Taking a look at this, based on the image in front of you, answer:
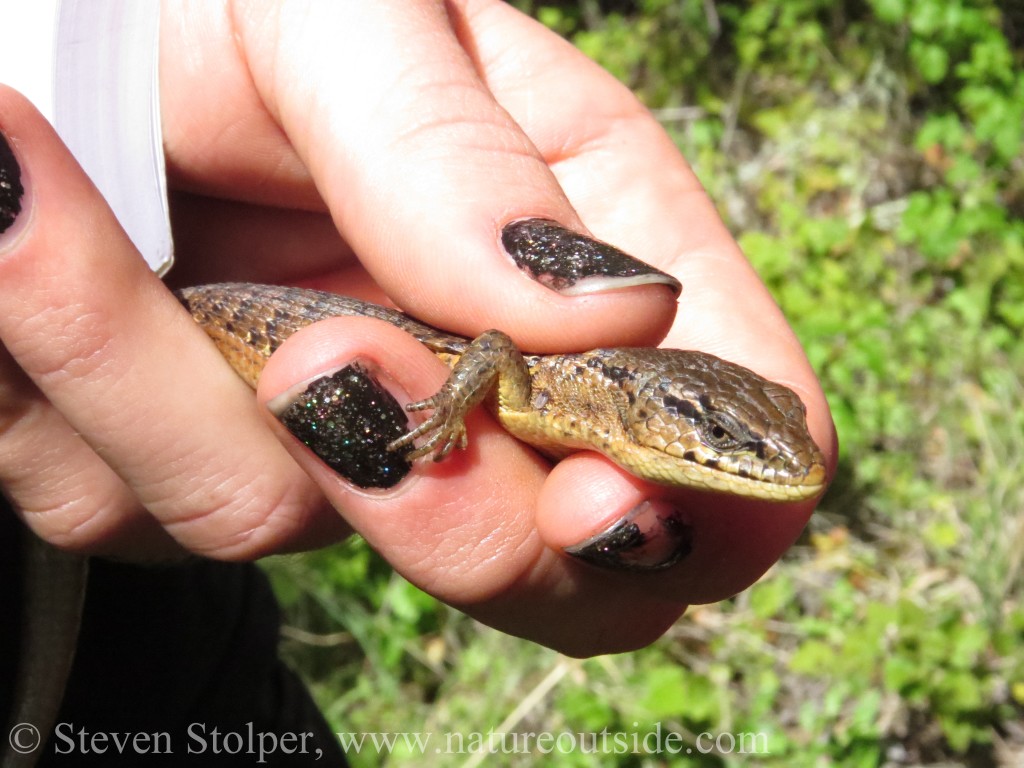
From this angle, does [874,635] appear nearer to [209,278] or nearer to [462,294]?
[462,294]

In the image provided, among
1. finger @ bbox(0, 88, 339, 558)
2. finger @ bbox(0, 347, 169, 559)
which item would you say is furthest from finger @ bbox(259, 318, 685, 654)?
finger @ bbox(0, 347, 169, 559)

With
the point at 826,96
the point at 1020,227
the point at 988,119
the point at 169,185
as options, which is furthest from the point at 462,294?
the point at 826,96

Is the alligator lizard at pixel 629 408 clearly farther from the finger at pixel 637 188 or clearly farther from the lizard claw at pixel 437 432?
the finger at pixel 637 188

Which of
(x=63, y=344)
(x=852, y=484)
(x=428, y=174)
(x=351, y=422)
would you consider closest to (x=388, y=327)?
(x=351, y=422)

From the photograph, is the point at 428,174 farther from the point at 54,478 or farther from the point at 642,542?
the point at 54,478

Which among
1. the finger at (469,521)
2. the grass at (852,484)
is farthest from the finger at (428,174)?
the grass at (852,484)
